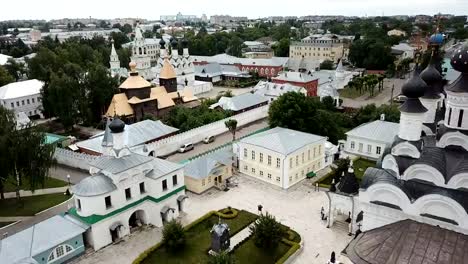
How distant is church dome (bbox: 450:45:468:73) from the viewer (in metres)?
15.3

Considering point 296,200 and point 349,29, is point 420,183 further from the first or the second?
point 349,29

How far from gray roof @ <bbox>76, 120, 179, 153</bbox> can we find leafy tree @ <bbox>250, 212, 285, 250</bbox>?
14977mm

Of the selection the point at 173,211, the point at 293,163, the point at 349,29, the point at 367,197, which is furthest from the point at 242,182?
the point at 349,29

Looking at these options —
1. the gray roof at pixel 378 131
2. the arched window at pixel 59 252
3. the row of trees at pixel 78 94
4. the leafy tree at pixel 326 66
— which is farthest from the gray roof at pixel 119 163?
the leafy tree at pixel 326 66

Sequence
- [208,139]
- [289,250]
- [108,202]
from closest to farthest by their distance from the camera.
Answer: [289,250], [108,202], [208,139]

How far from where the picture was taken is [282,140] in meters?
27.1

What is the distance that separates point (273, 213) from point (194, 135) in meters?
14.4

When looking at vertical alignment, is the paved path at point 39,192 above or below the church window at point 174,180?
below

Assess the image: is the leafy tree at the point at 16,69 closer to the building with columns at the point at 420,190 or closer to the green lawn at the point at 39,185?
the green lawn at the point at 39,185

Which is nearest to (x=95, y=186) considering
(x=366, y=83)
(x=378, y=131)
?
(x=378, y=131)

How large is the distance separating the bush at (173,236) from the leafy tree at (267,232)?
3.71m

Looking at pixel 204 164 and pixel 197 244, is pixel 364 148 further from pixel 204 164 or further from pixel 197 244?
pixel 197 244

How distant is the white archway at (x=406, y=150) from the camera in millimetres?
16781

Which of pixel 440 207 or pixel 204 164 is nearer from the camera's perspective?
pixel 440 207
